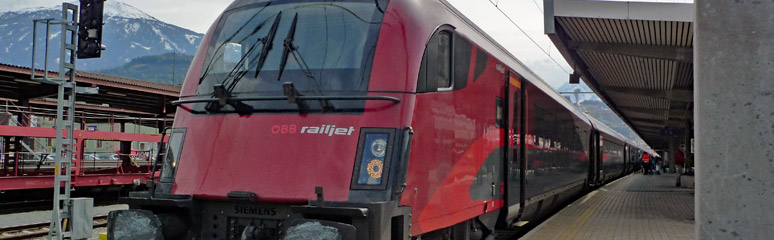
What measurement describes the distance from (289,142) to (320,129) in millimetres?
290

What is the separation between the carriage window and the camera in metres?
6.40

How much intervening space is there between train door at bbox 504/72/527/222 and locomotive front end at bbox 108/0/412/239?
3.26 metres

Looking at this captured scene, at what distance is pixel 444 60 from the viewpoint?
21.4 ft

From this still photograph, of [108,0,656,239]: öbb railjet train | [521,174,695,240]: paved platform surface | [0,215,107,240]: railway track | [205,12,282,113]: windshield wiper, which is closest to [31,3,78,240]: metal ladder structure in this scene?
[0,215,107,240]: railway track

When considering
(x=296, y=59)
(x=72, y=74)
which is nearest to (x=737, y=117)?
(x=296, y=59)

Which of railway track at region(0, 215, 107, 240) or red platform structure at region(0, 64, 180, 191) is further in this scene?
red platform structure at region(0, 64, 180, 191)

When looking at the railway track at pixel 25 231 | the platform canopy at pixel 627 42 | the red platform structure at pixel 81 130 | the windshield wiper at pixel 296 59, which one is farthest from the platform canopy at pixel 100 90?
the windshield wiper at pixel 296 59

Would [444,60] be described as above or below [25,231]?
above

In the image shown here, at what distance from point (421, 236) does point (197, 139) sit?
223 centimetres

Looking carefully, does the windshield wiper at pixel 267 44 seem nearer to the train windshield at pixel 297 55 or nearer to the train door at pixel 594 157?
the train windshield at pixel 297 55

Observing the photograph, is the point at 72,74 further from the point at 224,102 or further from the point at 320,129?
the point at 320,129

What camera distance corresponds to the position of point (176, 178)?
19.7 feet

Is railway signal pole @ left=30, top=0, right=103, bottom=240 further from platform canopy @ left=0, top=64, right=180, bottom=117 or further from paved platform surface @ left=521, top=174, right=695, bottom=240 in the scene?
platform canopy @ left=0, top=64, right=180, bottom=117

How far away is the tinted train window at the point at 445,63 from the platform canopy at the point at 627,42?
6.68m
